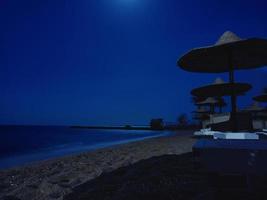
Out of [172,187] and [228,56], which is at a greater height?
[228,56]

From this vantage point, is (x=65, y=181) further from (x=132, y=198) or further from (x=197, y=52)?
(x=197, y=52)

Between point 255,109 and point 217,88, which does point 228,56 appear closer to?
point 217,88

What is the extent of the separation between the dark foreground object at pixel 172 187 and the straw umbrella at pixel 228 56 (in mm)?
1164

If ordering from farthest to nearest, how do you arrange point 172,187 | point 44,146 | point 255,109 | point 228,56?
point 44,146
point 255,109
point 228,56
point 172,187

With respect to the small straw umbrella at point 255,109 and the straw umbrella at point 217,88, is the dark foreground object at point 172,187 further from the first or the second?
the small straw umbrella at point 255,109

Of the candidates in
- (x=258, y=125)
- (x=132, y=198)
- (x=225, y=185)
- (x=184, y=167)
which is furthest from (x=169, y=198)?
(x=258, y=125)

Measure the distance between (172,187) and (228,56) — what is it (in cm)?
198

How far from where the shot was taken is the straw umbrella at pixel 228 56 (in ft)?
11.5

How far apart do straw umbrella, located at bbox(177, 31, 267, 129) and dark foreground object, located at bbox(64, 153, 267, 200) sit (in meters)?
1.16

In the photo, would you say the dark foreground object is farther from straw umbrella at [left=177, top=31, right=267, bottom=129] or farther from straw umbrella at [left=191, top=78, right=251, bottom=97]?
straw umbrella at [left=191, top=78, right=251, bottom=97]

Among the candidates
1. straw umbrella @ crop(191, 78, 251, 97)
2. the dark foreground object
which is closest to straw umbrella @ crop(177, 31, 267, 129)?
straw umbrella @ crop(191, 78, 251, 97)

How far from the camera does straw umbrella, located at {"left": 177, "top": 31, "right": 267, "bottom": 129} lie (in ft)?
11.5

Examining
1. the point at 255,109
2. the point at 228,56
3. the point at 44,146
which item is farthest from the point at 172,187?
the point at 44,146

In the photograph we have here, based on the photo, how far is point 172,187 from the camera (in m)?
3.03
